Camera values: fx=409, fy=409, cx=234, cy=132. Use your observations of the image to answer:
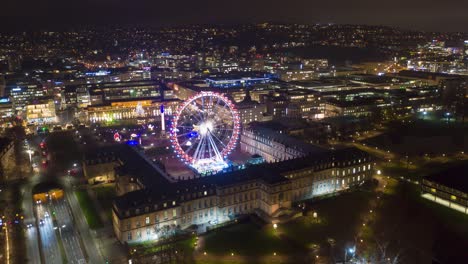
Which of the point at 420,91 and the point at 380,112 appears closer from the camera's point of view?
the point at 380,112

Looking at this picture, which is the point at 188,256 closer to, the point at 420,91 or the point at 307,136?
the point at 307,136

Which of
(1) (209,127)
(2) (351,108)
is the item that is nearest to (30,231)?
(1) (209,127)

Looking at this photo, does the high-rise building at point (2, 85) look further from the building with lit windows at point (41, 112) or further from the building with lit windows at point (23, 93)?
the building with lit windows at point (41, 112)

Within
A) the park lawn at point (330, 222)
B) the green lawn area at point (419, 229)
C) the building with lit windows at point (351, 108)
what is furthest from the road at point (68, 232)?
the building with lit windows at point (351, 108)

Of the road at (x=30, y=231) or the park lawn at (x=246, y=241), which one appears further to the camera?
the road at (x=30, y=231)

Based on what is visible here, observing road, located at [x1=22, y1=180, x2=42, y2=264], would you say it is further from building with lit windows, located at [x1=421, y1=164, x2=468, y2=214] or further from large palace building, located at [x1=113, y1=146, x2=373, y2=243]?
building with lit windows, located at [x1=421, y1=164, x2=468, y2=214]

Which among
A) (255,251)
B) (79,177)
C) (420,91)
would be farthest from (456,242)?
(420,91)

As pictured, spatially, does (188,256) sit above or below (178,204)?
below
